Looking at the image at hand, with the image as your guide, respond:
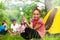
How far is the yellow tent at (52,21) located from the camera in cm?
422

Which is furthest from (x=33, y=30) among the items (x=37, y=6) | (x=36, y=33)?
(x=37, y=6)

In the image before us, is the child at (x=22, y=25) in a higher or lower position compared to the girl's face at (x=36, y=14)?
lower

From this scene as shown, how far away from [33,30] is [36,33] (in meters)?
0.05

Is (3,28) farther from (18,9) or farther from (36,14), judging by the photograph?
(36,14)

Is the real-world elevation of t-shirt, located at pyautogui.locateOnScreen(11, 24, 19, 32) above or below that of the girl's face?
below

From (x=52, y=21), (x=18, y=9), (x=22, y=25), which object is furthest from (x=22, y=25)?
(x=52, y=21)

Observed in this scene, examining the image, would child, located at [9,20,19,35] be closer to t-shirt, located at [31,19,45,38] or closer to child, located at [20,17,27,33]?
child, located at [20,17,27,33]

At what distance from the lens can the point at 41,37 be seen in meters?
4.23

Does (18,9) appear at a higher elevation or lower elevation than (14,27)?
higher

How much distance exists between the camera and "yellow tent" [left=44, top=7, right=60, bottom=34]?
422 cm

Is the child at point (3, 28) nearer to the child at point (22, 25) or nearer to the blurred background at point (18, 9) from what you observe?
the blurred background at point (18, 9)

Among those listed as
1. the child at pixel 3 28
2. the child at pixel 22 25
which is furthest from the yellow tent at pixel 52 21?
the child at pixel 3 28

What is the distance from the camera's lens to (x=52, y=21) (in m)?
4.22

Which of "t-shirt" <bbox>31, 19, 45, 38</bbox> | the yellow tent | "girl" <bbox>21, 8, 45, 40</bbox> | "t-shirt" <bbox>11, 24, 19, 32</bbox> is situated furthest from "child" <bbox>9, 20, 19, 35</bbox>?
the yellow tent
